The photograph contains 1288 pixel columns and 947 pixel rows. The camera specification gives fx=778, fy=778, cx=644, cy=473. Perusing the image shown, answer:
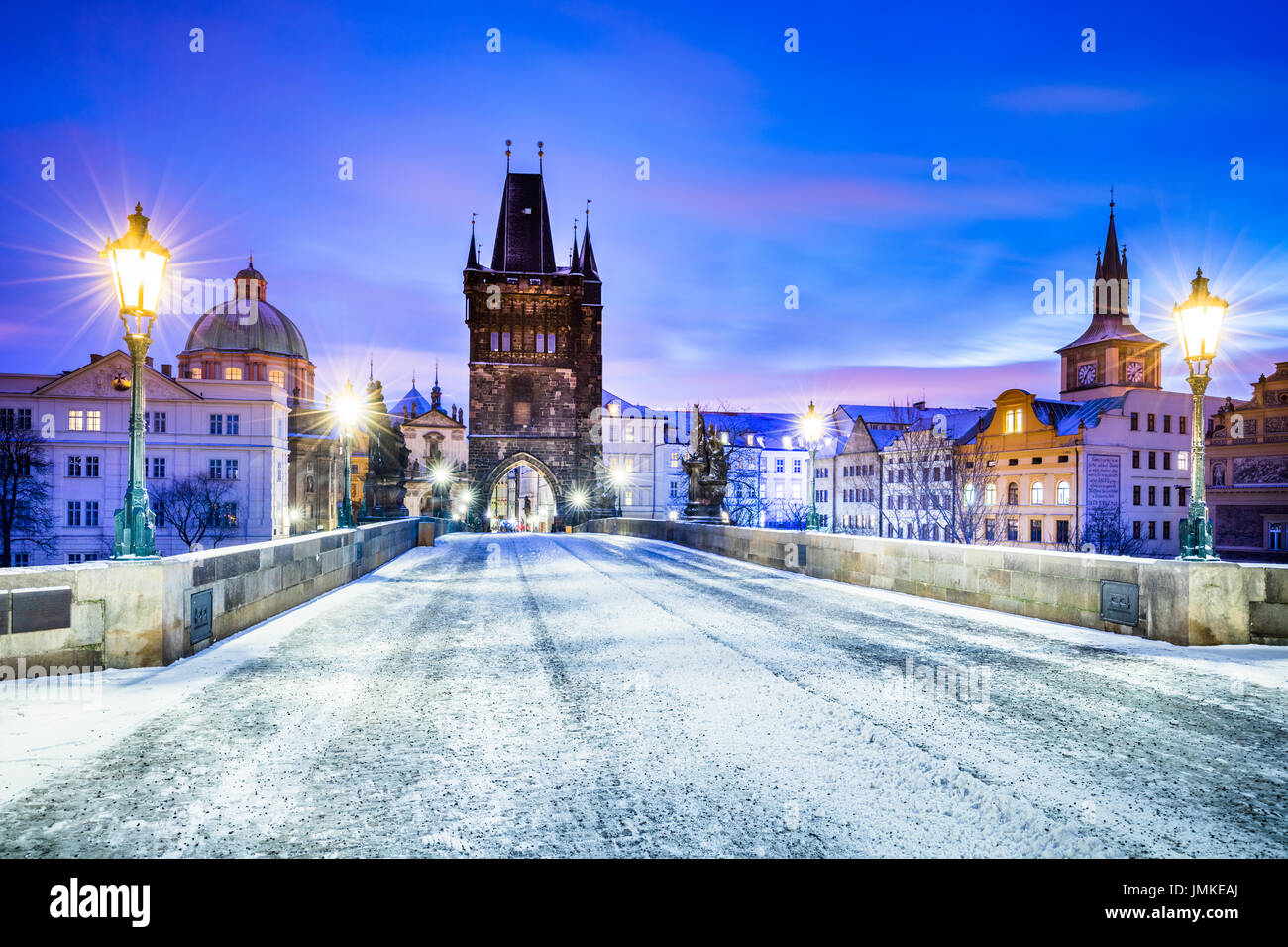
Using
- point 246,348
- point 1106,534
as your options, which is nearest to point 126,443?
point 246,348

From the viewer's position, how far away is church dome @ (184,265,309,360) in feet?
246

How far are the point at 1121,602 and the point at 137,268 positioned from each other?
34.8ft

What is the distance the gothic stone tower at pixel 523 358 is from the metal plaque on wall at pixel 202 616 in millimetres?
59362

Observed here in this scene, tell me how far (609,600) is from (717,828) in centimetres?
838

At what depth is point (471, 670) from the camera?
263 inches

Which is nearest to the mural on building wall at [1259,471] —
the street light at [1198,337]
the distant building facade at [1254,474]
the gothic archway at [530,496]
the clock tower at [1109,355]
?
the distant building facade at [1254,474]

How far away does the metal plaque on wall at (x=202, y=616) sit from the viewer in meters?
7.46

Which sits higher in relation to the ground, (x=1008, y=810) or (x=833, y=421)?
(x=833, y=421)

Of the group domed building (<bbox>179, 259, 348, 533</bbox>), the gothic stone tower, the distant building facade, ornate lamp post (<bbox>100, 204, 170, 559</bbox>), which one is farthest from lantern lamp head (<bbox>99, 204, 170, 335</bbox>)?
domed building (<bbox>179, 259, 348, 533</bbox>)

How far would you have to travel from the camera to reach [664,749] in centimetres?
443

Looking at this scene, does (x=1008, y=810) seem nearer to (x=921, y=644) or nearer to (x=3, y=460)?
(x=921, y=644)

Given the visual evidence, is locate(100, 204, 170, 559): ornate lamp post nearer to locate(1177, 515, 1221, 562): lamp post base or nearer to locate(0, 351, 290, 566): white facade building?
locate(1177, 515, 1221, 562): lamp post base

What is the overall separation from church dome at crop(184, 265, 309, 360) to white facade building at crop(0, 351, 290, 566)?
18.3 m
